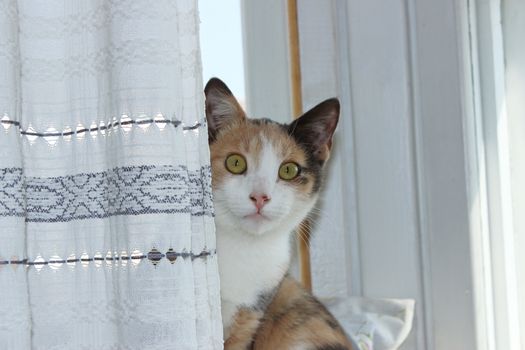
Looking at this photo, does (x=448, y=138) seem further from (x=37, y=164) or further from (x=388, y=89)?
(x=37, y=164)

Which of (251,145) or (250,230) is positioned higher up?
(251,145)

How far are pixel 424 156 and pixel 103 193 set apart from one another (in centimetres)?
69

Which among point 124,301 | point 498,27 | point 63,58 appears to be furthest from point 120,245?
point 498,27

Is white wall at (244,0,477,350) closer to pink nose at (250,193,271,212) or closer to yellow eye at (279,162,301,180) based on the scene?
yellow eye at (279,162,301,180)

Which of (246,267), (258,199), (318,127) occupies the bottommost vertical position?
(246,267)

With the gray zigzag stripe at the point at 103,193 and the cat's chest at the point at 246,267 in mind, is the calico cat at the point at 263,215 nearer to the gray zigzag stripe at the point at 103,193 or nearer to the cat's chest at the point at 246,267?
the cat's chest at the point at 246,267

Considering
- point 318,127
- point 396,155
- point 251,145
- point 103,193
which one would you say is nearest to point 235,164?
point 251,145

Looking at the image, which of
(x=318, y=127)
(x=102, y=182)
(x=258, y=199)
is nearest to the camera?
(x=102, y=182)

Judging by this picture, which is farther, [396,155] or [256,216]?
[396,155]

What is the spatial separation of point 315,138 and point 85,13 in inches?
21.9

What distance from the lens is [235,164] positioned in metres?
1.09

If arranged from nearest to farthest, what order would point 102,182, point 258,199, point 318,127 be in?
point 102,182 < point 258,199 < point 318,127

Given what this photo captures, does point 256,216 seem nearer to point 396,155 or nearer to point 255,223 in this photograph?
point 255,223

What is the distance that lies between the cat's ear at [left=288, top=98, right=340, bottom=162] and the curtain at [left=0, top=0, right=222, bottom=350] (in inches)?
17.8
